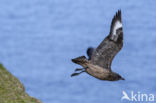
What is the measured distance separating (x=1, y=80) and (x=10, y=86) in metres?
0.46

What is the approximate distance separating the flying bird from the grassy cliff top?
3.67m

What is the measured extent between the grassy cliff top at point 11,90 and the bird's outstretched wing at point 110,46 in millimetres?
3668

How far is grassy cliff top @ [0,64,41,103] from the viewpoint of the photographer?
10859 millimetres

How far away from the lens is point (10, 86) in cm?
1174

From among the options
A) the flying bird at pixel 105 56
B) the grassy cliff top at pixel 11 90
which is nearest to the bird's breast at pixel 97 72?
the flying bird at pixel 105 56

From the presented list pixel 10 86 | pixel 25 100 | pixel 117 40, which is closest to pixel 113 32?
pixel 117 40

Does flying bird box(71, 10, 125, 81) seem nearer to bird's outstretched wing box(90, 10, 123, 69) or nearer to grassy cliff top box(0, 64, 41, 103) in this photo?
bird's outstretched wing box(90, 10, 123, 69)

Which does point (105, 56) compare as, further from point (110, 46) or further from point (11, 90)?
point (11, 90)

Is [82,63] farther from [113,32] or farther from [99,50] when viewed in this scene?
[113,32]

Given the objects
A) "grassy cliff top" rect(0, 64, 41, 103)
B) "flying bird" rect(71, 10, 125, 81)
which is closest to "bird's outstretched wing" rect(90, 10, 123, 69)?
"flying bird" rect(71, 10, 125, 81)

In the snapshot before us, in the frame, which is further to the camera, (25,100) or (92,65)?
(25,100)

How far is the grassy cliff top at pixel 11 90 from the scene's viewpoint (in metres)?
10.9

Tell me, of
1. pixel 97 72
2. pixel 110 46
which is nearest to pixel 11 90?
pixel 110 46

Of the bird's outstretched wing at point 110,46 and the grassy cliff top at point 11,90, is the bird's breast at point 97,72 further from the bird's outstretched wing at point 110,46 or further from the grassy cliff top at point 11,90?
the grassy cliff top at point 11,90
